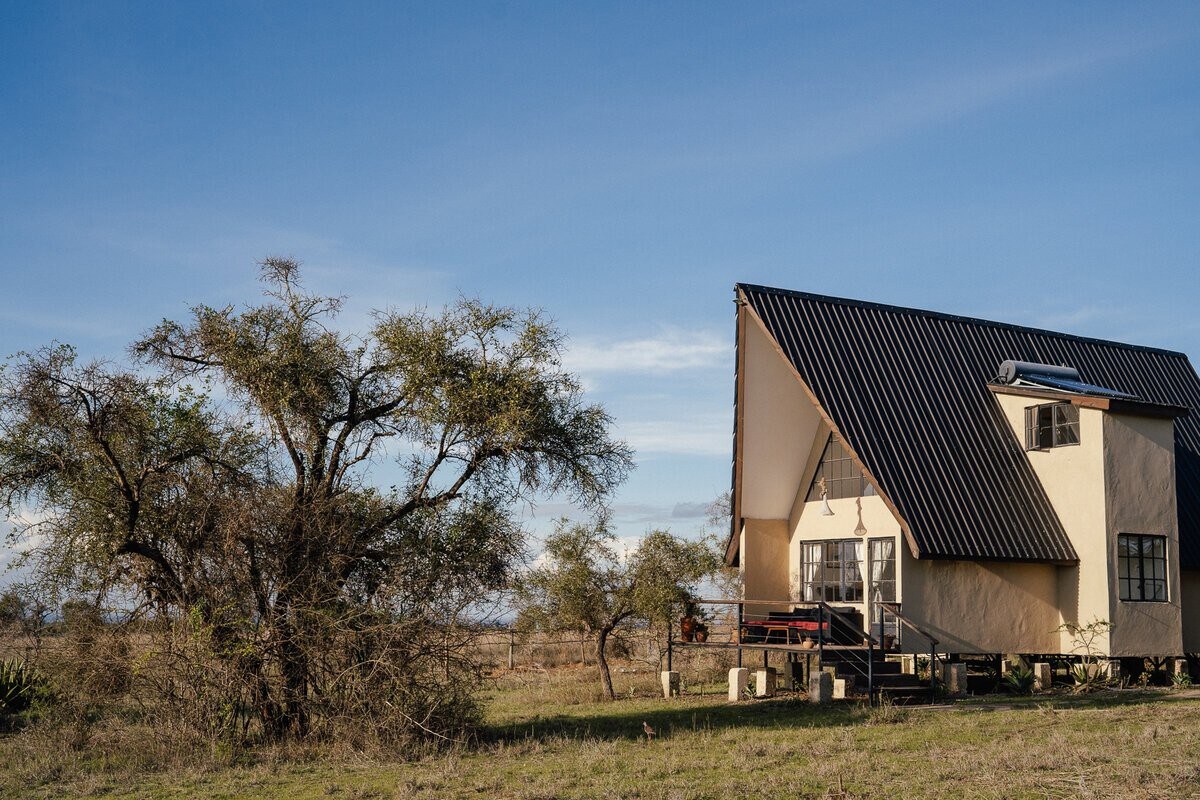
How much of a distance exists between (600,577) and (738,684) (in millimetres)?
3454

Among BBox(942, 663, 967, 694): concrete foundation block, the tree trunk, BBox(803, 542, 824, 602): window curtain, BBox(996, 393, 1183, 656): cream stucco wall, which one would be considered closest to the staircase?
BBox(942, 663, 967, 694): concrete foundation block

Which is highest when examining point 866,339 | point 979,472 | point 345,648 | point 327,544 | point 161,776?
point 866,339

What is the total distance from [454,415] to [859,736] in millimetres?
6419

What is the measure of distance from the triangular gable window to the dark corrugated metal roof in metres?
1.17

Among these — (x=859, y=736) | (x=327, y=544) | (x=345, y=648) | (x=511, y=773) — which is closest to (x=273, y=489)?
(x=327, y=544)

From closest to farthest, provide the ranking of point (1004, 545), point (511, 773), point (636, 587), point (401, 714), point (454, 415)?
point (511, 773), point (401, 714), point (454, 415), point (1004, 545), point (636, 587)

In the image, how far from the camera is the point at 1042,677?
1970cm

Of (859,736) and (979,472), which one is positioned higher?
(979,472)

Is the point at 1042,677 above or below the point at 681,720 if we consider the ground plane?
above

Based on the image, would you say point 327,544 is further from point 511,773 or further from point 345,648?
point 511,773

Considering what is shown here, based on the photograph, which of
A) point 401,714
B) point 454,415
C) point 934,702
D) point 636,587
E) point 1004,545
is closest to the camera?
point 401,714

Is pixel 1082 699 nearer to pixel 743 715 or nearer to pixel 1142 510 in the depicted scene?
pixel 1142 510

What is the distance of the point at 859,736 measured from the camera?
14.2 meters

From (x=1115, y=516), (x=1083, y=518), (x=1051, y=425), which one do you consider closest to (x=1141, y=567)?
(x=1115, y=516)
